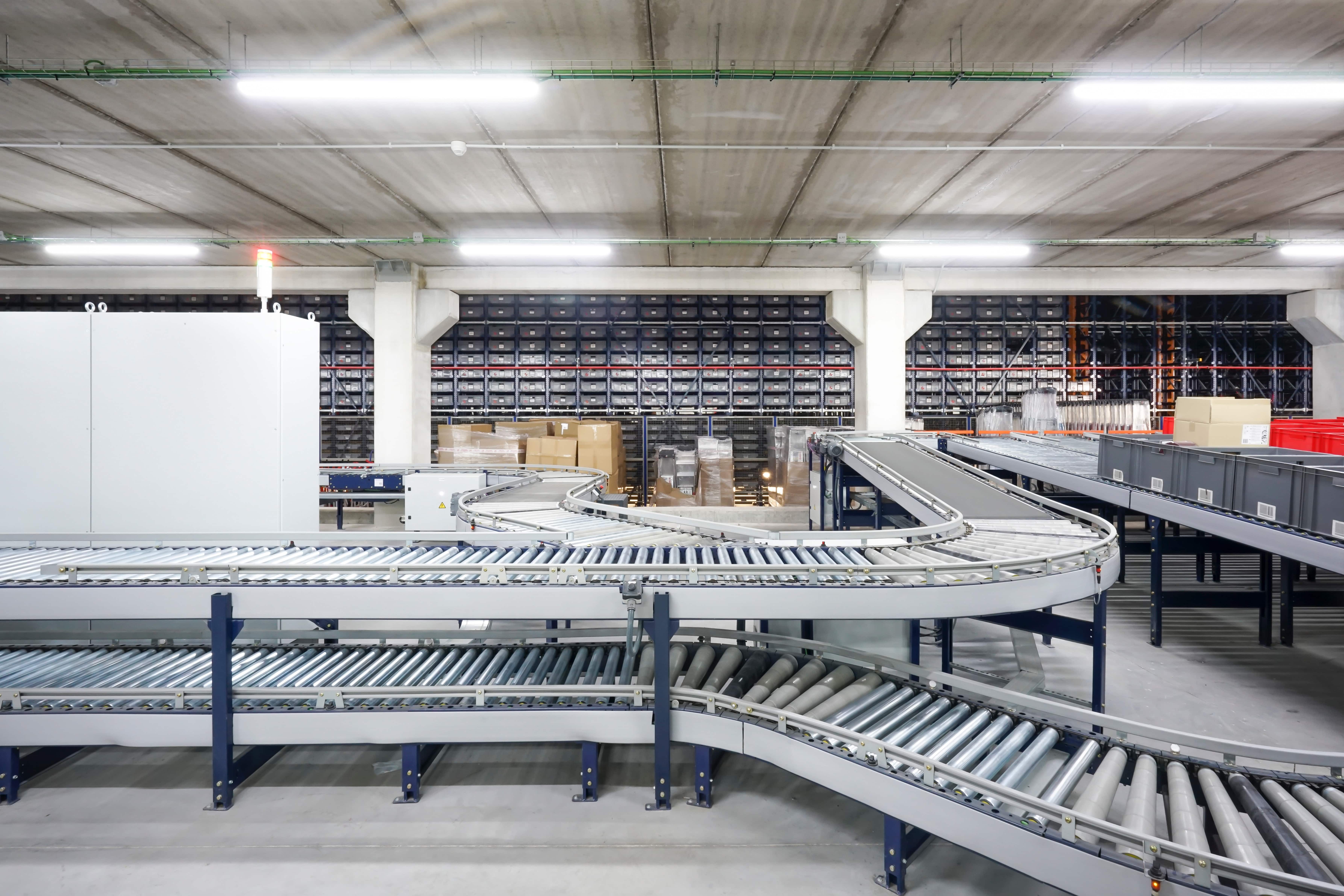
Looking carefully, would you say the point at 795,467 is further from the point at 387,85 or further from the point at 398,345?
the point at 387,85

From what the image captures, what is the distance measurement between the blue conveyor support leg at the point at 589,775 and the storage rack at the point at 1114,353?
36.7ft

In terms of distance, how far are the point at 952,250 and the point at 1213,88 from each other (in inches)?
200

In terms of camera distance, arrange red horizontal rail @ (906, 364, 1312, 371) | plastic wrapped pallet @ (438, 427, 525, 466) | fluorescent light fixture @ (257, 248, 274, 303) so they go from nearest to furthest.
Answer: fluorescent light fixture @ (257, 248, 274, 303)
plastic wrapped pallet @ (438, 427, 525, 466)
red horizontal rail @ (906, 364, 1312, 371)

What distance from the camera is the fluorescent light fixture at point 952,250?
31.1 ft

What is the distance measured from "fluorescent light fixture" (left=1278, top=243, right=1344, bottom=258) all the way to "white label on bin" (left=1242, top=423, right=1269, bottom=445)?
538 cm

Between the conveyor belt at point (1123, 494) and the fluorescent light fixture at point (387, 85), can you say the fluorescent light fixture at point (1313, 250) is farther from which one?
the fluorescent light fixture at point (387, 85)

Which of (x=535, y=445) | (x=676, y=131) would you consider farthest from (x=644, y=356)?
(x=676, y=131)

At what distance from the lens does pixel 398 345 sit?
38.0 feet

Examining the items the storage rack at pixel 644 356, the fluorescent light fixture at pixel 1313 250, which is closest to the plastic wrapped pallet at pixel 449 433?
the storage rack at pixel 644 356

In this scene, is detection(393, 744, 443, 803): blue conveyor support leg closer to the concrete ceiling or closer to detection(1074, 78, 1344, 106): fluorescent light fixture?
the concrete ceiling

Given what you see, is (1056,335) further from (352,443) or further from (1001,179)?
(352,443)

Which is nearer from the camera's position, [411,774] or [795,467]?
[411,774]

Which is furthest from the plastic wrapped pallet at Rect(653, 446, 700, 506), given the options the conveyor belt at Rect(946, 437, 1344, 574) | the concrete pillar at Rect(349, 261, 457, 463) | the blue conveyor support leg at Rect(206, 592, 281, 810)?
the blue conveyor support leg at Rect(206, 592, 281, 810)

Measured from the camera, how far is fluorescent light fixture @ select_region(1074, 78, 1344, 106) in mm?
5020
